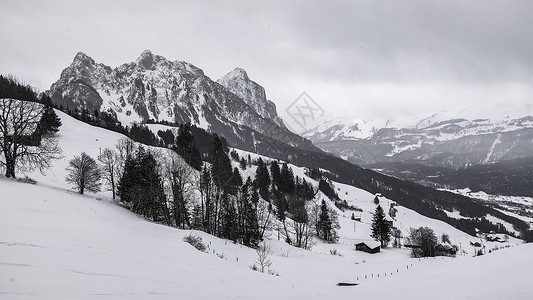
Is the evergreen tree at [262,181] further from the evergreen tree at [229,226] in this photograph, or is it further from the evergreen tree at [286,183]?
the evergreen tree at [229,226]

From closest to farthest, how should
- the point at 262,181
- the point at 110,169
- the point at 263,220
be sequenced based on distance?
the point at 110,169
the point at 263,220
the point at 262,181

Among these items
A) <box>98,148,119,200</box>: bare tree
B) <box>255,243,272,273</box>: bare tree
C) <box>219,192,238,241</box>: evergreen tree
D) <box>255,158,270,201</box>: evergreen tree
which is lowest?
<box>255,243,272,273</box>: bare tree

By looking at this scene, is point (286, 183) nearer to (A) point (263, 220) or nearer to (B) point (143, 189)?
(A) point (263, 220)

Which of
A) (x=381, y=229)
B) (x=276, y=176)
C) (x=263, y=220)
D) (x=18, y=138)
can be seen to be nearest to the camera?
(x=18, y=138)

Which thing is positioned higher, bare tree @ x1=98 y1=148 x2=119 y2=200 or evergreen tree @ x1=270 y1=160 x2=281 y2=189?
evergreen tree @ x1=270 y1=160 x2=281 y2=189

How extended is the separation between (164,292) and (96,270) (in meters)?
2.46

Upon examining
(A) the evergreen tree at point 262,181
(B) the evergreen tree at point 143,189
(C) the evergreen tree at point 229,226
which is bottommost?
(C) the evergreen tree at point 229,226

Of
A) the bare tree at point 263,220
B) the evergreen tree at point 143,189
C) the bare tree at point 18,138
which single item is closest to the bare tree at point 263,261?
the bare tree at point 263,220

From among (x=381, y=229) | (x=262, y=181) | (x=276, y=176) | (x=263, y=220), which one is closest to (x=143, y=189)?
(x=263, y=220)

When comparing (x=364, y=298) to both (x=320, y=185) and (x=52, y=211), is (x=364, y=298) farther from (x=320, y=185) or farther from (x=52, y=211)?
(x=320, y=185)

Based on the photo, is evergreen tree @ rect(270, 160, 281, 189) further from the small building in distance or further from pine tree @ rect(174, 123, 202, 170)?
the small building in distance

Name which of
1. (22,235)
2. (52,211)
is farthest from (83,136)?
(22,235)

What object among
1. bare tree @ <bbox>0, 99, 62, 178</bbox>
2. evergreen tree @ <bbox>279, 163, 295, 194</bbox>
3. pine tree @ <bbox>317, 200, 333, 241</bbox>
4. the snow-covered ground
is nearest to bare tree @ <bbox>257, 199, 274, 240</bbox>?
pine tree @ <bbox>317, 200, 333, 241</bbox>

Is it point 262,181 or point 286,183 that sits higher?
point 286,183
